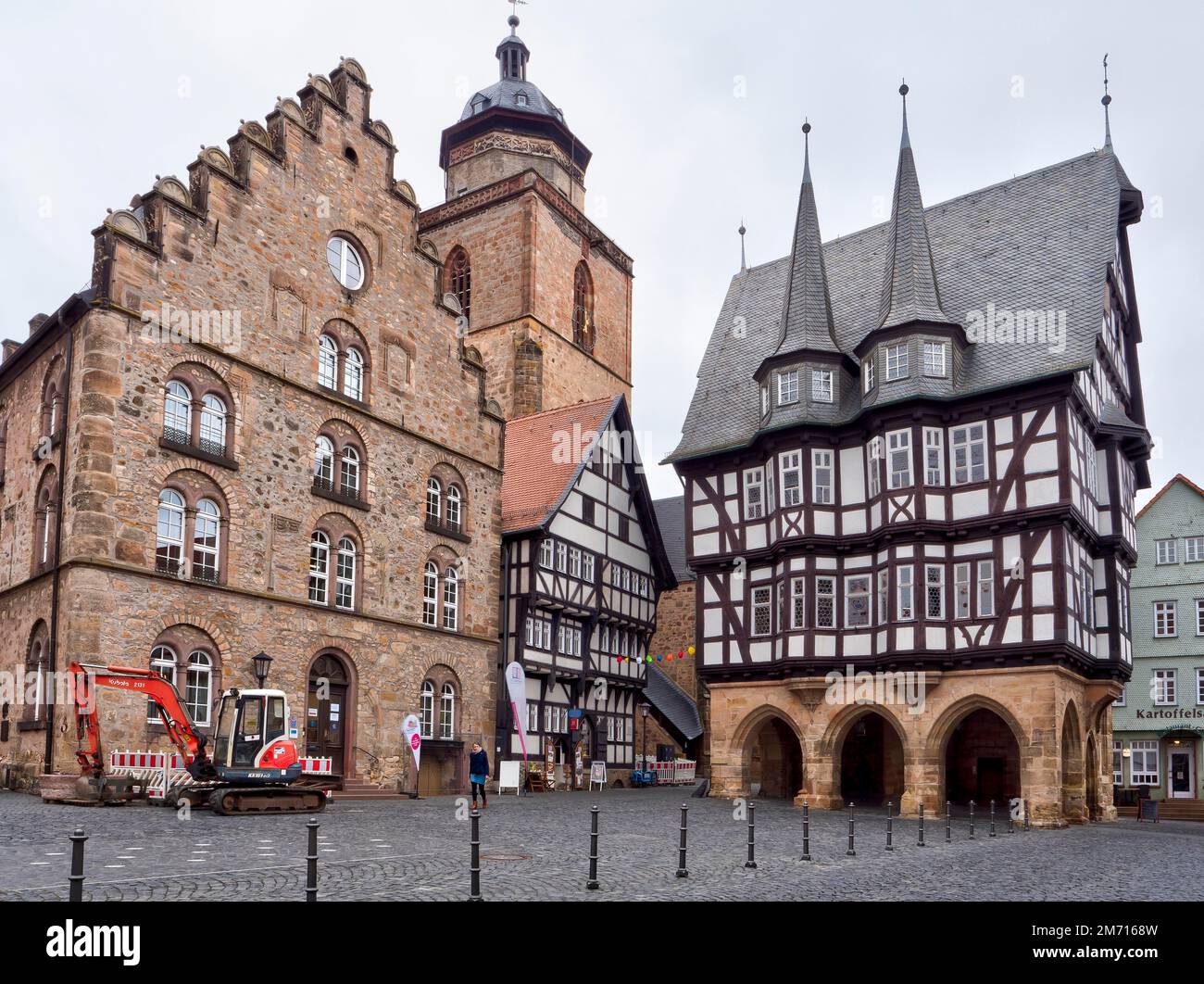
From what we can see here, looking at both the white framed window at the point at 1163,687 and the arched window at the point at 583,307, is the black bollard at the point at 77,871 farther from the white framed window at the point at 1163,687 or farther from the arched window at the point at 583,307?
the arched window at the point at 583,307

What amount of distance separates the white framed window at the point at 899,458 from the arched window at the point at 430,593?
41.0 ft

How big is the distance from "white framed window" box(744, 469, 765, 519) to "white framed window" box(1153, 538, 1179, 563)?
→ 22020mm

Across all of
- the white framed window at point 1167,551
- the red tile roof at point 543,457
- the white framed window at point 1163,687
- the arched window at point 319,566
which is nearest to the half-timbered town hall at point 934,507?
the red tile roof at point 543,457

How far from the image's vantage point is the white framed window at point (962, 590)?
29.0 metres

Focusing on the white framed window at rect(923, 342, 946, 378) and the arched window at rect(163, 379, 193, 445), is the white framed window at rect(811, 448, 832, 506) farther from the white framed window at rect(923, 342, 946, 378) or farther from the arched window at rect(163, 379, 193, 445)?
the arched window at rect(163, 379, 193, 445)

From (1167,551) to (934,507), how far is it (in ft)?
73.5

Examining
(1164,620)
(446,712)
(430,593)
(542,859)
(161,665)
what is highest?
(1164,620)

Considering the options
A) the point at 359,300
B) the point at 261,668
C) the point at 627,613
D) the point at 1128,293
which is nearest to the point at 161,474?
the point at 261,668

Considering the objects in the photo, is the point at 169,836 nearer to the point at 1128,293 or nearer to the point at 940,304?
the point at 940,304

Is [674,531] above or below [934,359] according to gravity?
below

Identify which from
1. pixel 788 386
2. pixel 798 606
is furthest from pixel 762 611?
A: pixel 788 386

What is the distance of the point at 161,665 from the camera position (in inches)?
980

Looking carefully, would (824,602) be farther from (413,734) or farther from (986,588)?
(413,734)

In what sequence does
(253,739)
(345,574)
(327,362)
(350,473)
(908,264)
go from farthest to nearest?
1. (908,264)
2. (350,473)
3. (327,362)
4. (345,574)
5. (253,739)
